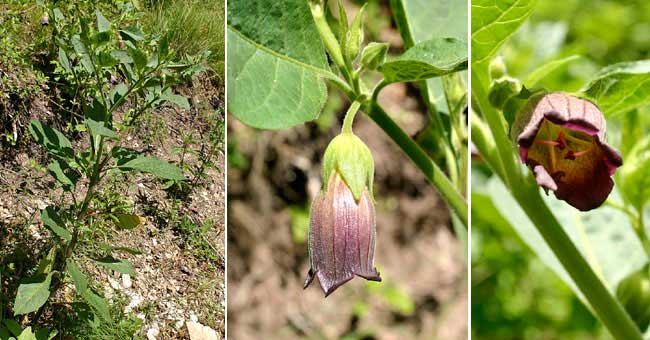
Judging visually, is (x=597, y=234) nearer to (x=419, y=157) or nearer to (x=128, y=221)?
(x=419, y=157)

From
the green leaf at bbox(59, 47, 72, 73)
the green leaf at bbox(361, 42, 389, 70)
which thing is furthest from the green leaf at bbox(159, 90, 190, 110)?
the green leaf at bbox(361, 42, 389, 70)

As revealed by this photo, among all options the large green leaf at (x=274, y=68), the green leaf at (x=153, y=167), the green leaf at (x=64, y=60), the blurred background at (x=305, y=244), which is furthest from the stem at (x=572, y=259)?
the blurred background at (x=305, y=244)

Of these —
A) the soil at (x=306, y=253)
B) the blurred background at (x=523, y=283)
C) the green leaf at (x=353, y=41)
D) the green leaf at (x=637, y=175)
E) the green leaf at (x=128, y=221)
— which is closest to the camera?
the green leaf at (x=353, y=41)

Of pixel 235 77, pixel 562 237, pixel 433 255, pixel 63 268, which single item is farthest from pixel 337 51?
pixel 433 255

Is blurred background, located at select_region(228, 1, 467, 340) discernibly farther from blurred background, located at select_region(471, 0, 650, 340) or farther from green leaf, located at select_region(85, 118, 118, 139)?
green leaf, located at select_region(85, 118, 118, 139)

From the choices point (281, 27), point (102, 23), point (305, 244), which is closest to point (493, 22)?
point (281, 27)

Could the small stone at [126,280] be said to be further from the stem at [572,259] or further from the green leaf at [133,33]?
the stem at [572,259]
